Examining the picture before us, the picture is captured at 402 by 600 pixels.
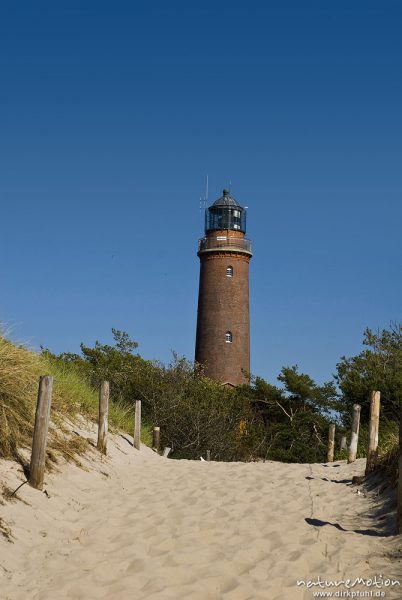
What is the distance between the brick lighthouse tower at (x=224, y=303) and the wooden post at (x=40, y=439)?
1082 inches

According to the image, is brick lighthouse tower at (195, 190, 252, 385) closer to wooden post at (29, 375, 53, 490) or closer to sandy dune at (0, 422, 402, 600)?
sandy dune at (0, 422, 402, 600)

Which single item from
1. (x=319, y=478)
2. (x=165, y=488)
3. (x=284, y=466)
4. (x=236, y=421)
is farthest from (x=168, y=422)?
(x=165, y=488)

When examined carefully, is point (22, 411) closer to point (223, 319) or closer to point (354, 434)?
point (354, 434)

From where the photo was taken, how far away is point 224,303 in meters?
37.6

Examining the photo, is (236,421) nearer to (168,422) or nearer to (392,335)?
(168,422)

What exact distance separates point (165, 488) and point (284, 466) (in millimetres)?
5323

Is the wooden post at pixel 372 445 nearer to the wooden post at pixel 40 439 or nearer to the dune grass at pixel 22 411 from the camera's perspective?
the dune grass at pixel 22 411

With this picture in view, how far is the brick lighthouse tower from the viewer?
37.0 m

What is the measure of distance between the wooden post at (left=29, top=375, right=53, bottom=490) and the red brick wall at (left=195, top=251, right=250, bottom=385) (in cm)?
2754

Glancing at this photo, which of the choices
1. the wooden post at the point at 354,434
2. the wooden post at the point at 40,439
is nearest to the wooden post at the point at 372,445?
the wooden post at the point at 354,434

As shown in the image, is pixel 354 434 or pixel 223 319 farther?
pixel 223 319

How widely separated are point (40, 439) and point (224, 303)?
94.3ft

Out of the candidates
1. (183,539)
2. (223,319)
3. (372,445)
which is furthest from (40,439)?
(223,319)

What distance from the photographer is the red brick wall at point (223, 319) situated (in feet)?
121
